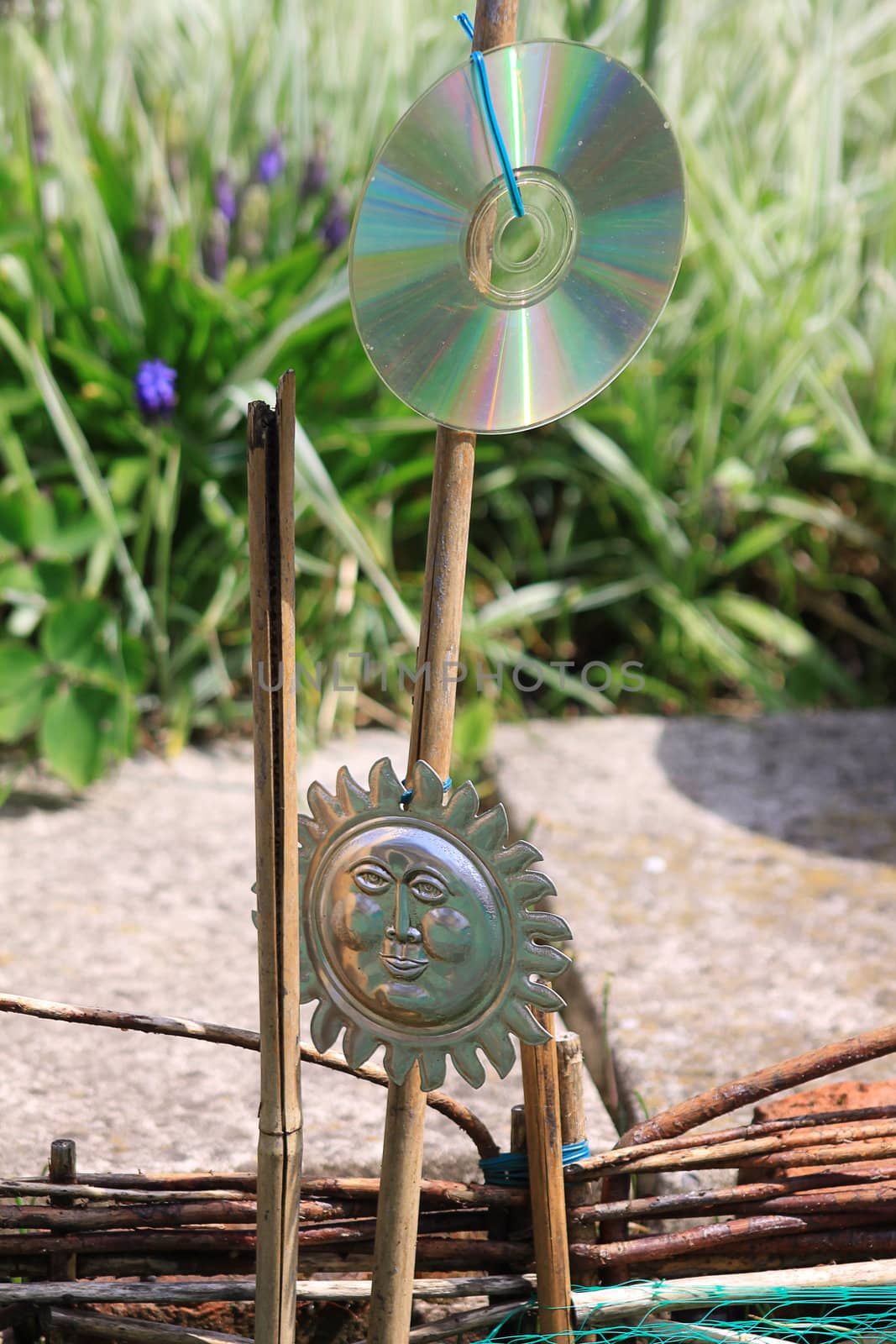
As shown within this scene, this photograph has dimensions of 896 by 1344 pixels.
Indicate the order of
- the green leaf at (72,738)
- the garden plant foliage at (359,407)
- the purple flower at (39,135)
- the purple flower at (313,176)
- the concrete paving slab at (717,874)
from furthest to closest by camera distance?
the purple flower at (313,176), the purple flower at (39,135), the garden plant foliage at (359,407), the green leaf at (72,738), the concrete paving slab at (717,874)

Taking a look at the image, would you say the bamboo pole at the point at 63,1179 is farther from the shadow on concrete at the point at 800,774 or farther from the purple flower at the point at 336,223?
the purple flower at the point at 336,223

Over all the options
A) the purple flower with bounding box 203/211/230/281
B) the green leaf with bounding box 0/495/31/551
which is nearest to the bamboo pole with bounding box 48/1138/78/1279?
the green leaf with bounding box 0/495/31/551

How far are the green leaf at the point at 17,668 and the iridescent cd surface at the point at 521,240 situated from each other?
1.12 metres

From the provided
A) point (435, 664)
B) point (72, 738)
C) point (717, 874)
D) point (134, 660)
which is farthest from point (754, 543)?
point (435, 664)

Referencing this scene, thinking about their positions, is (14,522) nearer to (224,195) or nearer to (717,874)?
(224,195)

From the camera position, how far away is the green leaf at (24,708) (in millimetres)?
1555

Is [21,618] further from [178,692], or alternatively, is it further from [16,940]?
[16,940]

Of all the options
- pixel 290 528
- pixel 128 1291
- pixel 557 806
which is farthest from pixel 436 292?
pixel 557 806

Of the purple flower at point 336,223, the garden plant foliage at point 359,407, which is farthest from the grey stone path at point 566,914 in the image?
the purple flower at point 336,223

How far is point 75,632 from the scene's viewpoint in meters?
1.62

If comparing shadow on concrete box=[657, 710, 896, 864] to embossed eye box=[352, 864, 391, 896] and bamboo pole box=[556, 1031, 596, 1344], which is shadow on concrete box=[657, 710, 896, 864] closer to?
bamboo pole box=[556, 1031, 596, 1344]

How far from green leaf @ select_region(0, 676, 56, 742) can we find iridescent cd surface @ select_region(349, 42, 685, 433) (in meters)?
1.10

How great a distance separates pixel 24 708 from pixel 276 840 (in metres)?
1.10

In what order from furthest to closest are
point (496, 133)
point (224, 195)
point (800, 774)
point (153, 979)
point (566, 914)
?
point (224, 195) < point (800, 774) < point (566, 914) < point (153, 979) < point (496, 133)
